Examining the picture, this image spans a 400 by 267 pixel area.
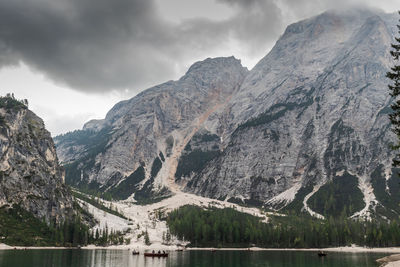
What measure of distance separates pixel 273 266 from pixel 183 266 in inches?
1181

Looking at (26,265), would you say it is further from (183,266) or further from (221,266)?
(221,266)

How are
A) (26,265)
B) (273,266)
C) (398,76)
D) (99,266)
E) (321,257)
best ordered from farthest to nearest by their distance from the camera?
(321,257) → (273,266) → (99,266) → (26,265) → (398,76)

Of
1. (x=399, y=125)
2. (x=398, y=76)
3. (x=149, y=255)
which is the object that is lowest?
(x=149, y=255)

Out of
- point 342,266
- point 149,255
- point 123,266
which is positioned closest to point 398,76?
point 342,266

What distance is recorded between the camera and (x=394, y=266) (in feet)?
265

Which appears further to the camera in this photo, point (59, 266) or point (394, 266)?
point (59, 266)

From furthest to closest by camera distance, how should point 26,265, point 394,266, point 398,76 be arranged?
point 26,265 → point 394,266 → point 398,76

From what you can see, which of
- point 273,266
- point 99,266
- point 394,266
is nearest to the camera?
point 394,266

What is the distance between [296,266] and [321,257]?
51.8 meters

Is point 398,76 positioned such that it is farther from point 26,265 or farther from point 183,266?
point 26,265

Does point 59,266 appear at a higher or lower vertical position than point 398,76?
lower

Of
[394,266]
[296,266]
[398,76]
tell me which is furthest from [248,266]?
[398,76]

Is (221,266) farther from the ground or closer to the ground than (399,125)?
closer to the ground

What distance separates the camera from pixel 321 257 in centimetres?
16350
